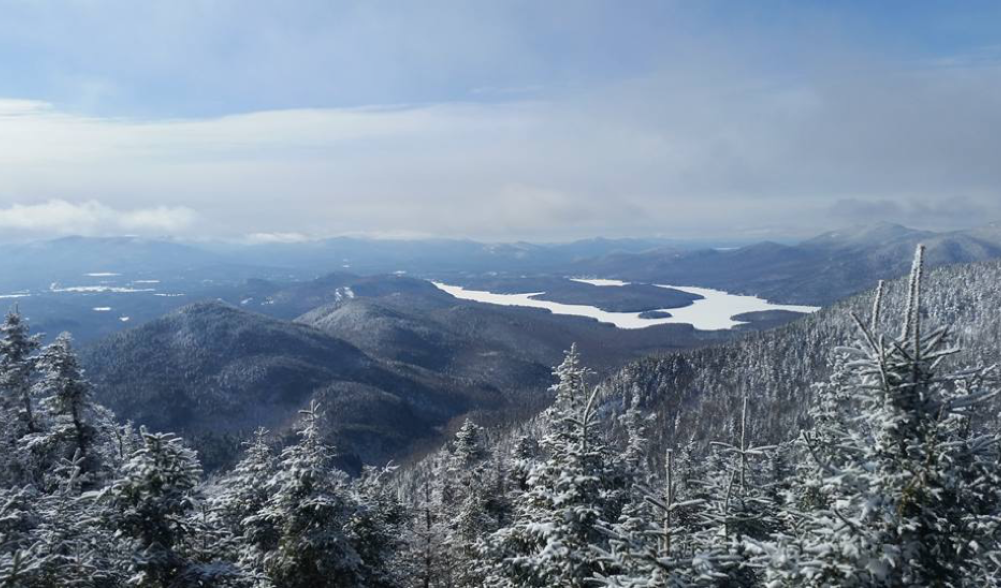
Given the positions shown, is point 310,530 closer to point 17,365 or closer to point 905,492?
point 905,492

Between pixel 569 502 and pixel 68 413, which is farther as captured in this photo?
pixel 68 413

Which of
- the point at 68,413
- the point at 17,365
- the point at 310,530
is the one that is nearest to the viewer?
the point at 310,530

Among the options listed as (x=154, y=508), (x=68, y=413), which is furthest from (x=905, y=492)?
(x=68, y=413)

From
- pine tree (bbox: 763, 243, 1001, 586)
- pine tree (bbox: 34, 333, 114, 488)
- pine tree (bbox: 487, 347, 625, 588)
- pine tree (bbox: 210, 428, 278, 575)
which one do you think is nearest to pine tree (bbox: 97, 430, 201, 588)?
pine tree (bbox: 210, 428, 278, 575)

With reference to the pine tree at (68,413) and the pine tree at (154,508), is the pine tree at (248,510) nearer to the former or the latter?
the pine tree at (154,508)

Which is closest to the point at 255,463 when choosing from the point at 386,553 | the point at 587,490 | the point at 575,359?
the point at 386,553

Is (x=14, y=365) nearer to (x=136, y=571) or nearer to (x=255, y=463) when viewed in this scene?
(x=255, y=463)

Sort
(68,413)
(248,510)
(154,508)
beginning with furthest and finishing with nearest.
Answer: (68,413) → (248,510) → (154,508)

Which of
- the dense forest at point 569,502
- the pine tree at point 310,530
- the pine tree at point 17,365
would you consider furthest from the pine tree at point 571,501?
the pine tree at point 17,365
